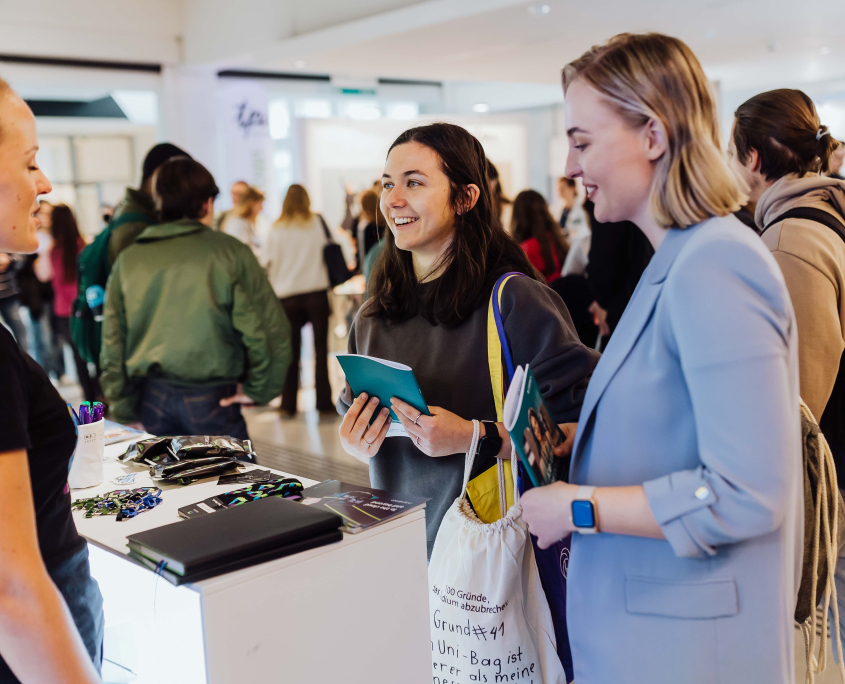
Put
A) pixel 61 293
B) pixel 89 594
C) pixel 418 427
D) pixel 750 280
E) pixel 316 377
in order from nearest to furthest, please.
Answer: pixel 750 280, pixel 89 594, pixel 418 427, pixel 316 377, pixel 61 293

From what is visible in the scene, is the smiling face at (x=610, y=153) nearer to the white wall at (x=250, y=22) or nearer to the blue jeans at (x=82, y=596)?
the blue jeans at (x=82, y=596)

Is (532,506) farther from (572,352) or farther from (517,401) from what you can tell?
(572,352)

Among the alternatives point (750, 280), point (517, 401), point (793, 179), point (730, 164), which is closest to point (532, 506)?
point (517, 401)

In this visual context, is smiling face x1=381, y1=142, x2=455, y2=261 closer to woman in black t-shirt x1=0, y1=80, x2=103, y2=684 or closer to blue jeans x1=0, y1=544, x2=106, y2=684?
woman in black t-shirt x1=0, y1=80, x2=103, y2=684

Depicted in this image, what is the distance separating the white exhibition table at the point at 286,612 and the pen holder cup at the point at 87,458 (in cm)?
21

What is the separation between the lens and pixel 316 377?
19.9ft

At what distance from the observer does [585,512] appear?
3.31 feet

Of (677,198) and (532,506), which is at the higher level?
(677,198)

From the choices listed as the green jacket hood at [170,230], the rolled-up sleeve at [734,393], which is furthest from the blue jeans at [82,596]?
the green jacket hood at [170,230]

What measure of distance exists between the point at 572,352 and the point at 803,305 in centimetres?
66

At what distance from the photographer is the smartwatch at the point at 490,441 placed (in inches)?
61.0

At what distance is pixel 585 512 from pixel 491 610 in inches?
18.9

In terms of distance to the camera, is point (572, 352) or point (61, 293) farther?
point (61, 293)

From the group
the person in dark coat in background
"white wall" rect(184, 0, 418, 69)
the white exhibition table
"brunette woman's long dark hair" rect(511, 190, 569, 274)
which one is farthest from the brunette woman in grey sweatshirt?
"white wall" rect(184, 0, 418, 69)
